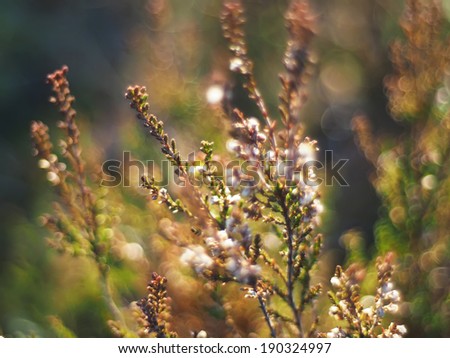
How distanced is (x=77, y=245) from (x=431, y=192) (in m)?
0.93

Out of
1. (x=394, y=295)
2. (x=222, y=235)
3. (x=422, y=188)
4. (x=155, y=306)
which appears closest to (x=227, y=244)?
(x=222, y=235)

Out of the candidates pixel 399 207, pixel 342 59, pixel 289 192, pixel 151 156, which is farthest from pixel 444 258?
pixel 342 59

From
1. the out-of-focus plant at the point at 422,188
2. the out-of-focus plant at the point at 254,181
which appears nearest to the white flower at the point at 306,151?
the out-of-focus plant at the point at 254,181

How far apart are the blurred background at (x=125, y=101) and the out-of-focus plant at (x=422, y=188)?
0.13 m

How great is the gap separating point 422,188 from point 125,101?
6.39ft

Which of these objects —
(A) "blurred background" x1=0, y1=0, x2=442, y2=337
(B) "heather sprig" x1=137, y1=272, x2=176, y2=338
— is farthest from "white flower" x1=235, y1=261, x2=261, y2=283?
(A) "blurred background" x1=0, y1=0, x2=442, y2=337

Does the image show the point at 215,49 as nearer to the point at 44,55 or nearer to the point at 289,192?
the point at 44,55

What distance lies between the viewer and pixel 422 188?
150cm

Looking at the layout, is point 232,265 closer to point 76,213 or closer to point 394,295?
point 394,295

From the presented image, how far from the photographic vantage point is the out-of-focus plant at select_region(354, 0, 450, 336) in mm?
1498

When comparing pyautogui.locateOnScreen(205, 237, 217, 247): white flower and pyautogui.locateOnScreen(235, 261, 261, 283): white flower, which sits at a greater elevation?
pyautogui.locateOnScreen(205, 237, 217, 247): white flower

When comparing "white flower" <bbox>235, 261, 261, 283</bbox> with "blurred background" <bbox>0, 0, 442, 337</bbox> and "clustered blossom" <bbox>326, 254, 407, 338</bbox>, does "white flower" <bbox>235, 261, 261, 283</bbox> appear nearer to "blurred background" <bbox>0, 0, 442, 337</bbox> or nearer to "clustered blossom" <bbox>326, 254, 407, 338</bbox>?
"clustered blossom" <bbox>326, 254, 407, 338</bbox>

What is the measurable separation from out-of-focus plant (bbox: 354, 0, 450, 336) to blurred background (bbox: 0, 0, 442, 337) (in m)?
0.13
